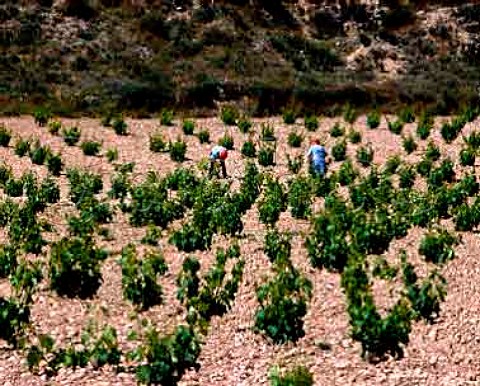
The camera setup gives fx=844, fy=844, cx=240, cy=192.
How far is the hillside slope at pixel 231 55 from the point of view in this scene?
30.7 metres

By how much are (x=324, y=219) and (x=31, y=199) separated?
5.46 metres

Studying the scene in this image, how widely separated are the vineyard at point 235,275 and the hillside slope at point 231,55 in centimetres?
1007

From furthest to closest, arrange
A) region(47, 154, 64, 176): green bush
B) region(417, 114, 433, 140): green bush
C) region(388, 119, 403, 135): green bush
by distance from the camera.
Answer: region(388, 119, 403, 135): green bush
region(417, 114, 433, 140): green bush
region(47, 154, 64, 176): green bush

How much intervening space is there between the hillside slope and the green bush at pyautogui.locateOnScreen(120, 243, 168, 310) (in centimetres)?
1711

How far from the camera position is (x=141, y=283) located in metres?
10.8

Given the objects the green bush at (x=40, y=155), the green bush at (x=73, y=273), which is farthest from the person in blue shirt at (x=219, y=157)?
the green bush at (x=73, y=273)

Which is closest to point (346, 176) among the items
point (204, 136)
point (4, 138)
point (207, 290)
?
point (204, 136)

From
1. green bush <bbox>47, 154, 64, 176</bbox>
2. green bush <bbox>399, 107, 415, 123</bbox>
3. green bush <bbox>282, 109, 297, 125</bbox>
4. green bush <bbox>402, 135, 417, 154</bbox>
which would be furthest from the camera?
green bush <bbox>399, 107, 415, 123</bbox>

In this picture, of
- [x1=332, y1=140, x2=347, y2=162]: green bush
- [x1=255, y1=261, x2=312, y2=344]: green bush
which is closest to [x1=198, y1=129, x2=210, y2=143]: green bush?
[x1=332, y1=140, x2=347, y2=162]: green bush

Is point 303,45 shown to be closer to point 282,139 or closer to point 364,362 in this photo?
point 282,139

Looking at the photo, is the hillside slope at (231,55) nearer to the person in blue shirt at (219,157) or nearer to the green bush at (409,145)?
the green bush at (409,145)

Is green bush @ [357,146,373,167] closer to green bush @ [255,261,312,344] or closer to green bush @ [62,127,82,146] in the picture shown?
green bush @ [62,127,82,146]

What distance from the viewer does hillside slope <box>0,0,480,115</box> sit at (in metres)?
30.7

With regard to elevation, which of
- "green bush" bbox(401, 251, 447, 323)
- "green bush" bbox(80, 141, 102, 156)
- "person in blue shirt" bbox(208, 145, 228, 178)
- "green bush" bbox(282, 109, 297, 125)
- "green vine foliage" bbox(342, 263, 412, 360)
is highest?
"green vine foliage" bbox(342, 263, 412, 360)
